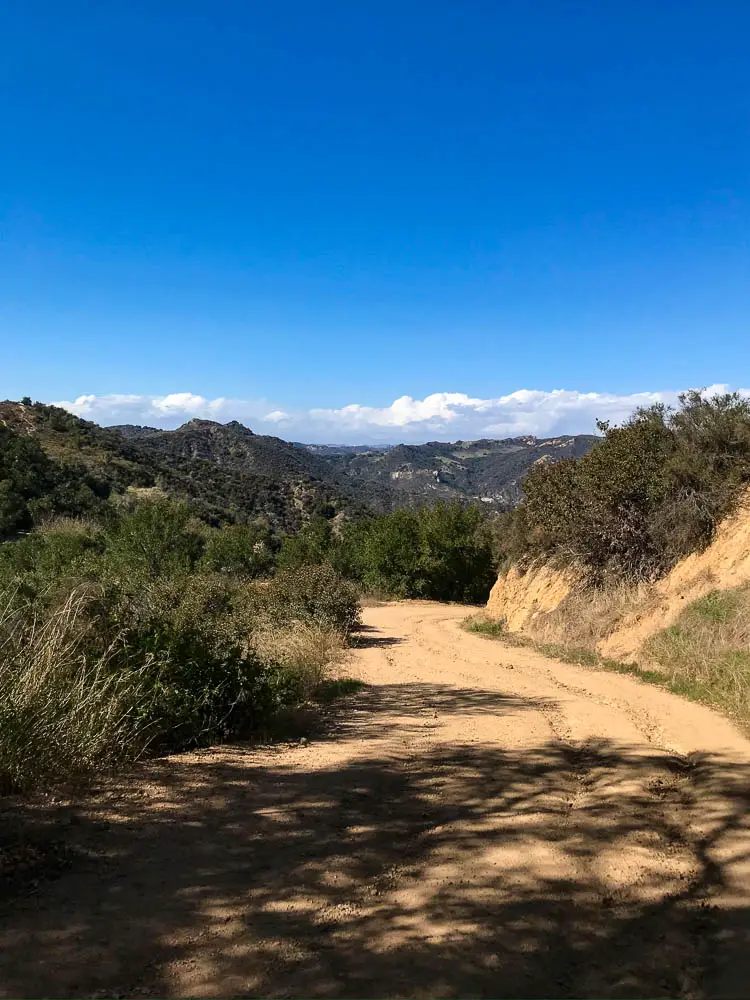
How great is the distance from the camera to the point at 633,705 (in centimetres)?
843

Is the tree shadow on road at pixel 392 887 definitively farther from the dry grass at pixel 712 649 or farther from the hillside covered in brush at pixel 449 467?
the hillside covered in brush at pixel 449 467

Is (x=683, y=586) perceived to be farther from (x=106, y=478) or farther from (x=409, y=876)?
(x=106, y=478)

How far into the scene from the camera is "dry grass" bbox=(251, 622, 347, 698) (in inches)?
361

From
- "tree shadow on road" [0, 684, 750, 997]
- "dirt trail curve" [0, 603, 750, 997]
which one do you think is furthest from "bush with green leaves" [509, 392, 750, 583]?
"tree shadow on road" [0, 684, 750, 997]

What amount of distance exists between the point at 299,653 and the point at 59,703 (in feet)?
17.5

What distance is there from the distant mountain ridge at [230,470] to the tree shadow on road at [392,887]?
15.3 meters

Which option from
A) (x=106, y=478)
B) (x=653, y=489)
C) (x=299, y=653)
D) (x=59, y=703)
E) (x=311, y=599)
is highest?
(x=106, y=478)

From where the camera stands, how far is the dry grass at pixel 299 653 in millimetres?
9172

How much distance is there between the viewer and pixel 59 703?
16.4 ft

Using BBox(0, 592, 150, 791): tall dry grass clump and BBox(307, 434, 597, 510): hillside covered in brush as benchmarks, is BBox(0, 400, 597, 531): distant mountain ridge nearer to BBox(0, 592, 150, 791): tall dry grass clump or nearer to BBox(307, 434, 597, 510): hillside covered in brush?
BBox(307, 434, 597, 510): hillside covered in brush

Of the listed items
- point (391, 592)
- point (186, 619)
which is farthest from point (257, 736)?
point (391, 592)

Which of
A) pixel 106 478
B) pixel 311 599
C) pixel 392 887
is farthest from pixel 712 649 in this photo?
pixel 106 478

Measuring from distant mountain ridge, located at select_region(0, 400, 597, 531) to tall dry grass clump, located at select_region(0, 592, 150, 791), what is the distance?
15.7m

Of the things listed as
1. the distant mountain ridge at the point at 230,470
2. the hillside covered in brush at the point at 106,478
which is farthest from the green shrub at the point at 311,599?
the hillside covered in brush at the point at 106,478
